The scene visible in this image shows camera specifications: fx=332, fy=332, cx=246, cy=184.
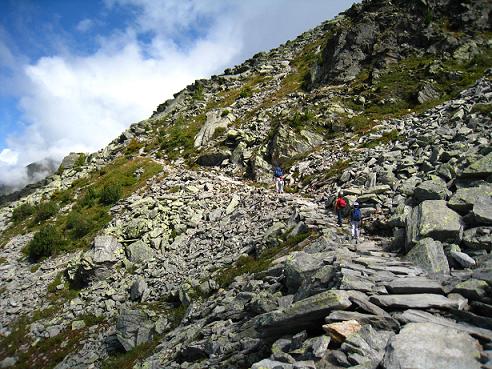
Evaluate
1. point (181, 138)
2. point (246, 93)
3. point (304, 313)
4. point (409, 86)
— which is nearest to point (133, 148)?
point (181, 138)

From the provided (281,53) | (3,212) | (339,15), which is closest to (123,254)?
(3,212)

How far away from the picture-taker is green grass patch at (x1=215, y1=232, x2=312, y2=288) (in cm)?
1666

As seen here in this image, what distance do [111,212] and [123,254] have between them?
27.9 ft

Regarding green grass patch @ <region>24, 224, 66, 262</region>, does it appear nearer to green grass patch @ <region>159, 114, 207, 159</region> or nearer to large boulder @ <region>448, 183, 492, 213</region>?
green grass patch @ <region>159, 114, 207, 159</region>

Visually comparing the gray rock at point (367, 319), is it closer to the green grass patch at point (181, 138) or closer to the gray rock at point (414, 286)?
the gray rock at point (414, 286)

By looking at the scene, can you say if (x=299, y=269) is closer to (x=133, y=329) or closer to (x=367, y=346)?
(x=367, y=346)

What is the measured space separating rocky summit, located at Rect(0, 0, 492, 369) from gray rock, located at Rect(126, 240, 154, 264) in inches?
6.6

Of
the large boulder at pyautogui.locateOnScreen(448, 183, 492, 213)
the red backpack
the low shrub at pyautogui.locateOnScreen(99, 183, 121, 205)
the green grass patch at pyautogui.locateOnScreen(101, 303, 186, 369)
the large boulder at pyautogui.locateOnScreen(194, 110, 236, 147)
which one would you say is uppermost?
the large boulder at pyautogui.locateOnScreen(194, 110, 236, 147)

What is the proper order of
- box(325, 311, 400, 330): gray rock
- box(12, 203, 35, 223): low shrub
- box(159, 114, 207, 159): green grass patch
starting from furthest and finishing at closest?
box(159, 114, 207, 159): green grass patch, box(12, 203, 35, 223): low shrub, box(325, 311, 400, 330): gray rock

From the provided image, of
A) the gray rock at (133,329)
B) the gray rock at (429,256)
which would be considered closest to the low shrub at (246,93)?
the gray rock at (133,329)

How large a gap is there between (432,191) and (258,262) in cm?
894

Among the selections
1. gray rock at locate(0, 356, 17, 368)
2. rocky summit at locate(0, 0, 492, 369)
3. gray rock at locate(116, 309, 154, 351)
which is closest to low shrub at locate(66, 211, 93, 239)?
rocky summit at locate(0, 0, 492, 369)

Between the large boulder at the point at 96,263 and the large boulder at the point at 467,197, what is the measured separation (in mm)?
22444

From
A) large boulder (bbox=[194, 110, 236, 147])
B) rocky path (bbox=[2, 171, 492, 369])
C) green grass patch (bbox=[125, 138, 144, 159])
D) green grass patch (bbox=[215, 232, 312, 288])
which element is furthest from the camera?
green grass patch (bbox=[125, 138, 144, 159])
